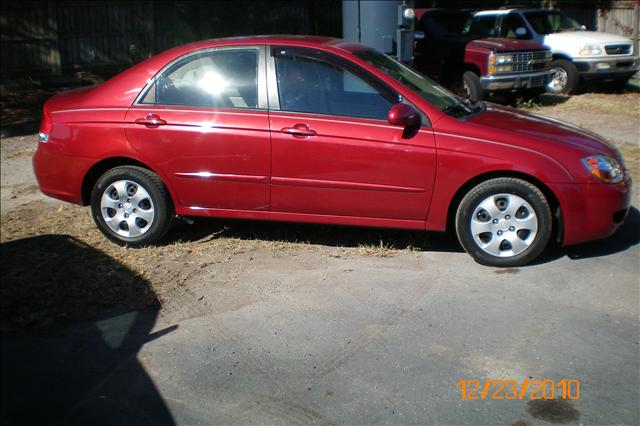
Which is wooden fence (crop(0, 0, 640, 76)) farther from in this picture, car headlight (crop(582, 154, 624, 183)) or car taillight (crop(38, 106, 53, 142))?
car headlight (crop(582, 154, 624, 183))

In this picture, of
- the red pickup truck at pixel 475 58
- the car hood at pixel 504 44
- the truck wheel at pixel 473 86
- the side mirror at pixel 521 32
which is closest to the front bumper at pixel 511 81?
the red pickup truck at pixel 475 58

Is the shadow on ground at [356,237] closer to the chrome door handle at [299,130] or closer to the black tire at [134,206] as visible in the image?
the black tire at [134,206]

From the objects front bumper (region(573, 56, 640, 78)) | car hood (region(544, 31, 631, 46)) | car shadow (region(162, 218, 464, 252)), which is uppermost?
car hood (region(544, 31, 631, 46))

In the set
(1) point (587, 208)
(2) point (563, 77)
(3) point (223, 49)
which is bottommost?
(1) point (587, 208)

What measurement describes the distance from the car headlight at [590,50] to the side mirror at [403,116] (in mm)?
10478

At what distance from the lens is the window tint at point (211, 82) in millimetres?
6254

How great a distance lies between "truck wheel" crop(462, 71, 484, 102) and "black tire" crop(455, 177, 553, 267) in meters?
7.74

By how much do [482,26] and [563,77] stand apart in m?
1.93

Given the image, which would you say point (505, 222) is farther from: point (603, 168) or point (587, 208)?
point (603, 168)

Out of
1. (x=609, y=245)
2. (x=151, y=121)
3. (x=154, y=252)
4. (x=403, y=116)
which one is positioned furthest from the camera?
(x=609, y=245)

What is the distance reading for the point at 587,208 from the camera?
5.93 m

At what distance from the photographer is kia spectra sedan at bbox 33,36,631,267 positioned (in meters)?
5.94

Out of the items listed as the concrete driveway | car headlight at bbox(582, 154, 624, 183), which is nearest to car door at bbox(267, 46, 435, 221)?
the concrete driveway

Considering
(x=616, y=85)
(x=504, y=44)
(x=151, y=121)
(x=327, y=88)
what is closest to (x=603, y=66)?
(x=616, y=85)
